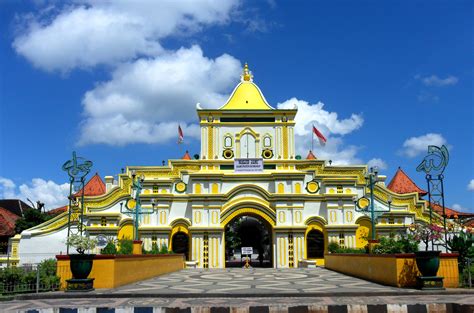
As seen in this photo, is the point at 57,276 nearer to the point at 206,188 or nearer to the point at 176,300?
the point at 176,300

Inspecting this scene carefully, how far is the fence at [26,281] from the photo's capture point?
1712 centimetres

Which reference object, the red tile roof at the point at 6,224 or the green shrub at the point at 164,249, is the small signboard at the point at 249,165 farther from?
the red tile roof at the point at 6,224

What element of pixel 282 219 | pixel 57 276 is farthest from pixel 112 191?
pixel 57 276

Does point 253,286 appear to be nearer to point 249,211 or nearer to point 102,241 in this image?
point 249,211

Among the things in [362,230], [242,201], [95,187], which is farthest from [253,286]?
[95,187]

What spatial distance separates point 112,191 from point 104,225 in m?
3.15

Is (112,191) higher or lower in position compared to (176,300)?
higher

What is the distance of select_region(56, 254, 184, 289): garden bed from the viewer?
18938 mm

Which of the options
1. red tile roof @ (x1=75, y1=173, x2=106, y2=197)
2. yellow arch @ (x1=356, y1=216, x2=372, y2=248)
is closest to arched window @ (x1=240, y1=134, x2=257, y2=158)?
yellow arch @ (x1=356, y1=216, x2=372, y2=248)

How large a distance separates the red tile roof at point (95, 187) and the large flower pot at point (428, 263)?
126 ft

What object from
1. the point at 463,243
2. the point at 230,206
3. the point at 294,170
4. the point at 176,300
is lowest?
the point at 176,300

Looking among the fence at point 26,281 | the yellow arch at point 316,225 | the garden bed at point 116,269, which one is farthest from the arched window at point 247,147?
the fence at point 26,281

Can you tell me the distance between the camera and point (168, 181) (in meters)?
41.1

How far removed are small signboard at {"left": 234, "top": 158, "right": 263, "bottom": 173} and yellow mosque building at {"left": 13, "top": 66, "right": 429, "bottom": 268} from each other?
0.09m
